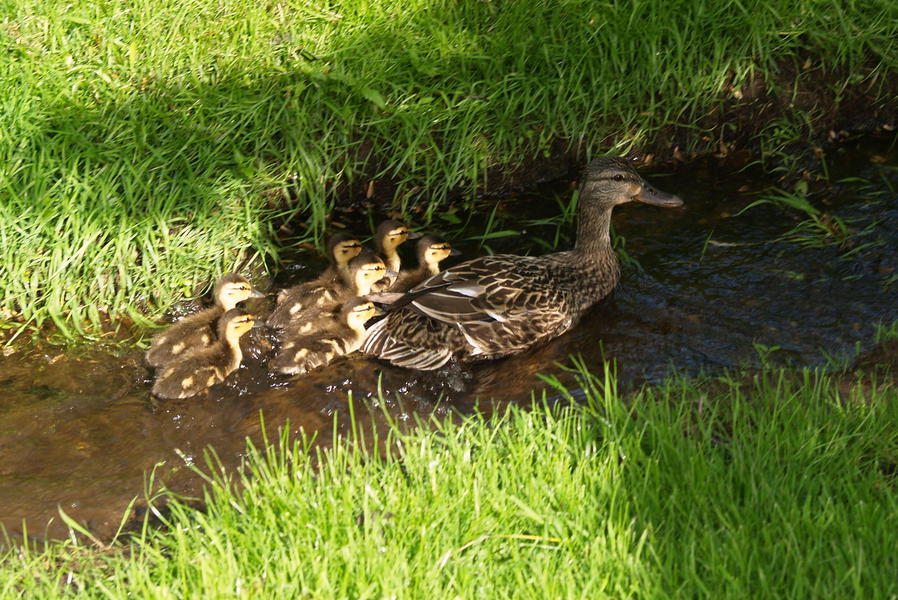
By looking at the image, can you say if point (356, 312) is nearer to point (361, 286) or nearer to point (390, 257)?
point (361, 286)

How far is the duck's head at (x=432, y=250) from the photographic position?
4.96 m

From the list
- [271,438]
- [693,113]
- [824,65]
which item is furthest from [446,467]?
[824,65]

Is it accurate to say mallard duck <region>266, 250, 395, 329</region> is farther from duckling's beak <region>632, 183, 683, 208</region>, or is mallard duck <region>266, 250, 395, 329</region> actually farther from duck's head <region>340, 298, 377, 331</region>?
duckling's beak <region>632, 183, 683, 208</region>

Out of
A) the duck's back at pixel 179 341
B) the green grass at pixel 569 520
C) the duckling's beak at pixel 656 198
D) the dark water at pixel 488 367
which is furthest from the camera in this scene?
the duckling's beak at pixel 656 198

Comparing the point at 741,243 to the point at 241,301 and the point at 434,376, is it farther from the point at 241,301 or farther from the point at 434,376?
the point at 241,301

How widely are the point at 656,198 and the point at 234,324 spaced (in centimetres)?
208

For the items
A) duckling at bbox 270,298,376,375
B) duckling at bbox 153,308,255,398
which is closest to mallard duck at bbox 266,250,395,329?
duckling at bbox 270,298,376,375

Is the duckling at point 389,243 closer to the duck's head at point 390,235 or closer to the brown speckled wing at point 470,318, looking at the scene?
the duck's head at point 390,235

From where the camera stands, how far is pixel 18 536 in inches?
140

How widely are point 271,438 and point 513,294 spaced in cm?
127

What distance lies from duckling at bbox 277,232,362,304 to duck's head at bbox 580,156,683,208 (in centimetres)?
112

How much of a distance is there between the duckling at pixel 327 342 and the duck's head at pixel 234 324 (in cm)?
20

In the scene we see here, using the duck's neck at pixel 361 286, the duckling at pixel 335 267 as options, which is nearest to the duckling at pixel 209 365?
the duckling at pixel 335 267

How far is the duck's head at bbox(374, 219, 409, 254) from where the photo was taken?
504cm
